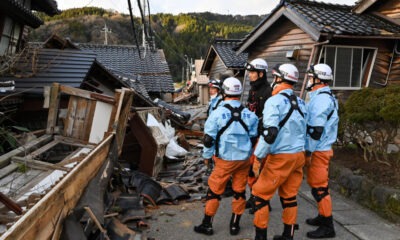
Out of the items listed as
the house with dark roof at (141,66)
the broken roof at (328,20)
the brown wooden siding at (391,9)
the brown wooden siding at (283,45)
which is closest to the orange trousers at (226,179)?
the broken roof at (328,20)

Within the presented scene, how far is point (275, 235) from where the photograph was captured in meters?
4.49

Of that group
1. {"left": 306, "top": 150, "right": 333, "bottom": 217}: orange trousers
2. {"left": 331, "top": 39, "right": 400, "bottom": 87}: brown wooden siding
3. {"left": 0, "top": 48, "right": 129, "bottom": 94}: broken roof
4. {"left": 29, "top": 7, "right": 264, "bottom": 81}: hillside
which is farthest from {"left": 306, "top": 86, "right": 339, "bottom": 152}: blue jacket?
{"left": 29, "top": 7, "right": 264, "bottom": 81}: hillside

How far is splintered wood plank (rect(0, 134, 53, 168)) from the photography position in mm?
4914

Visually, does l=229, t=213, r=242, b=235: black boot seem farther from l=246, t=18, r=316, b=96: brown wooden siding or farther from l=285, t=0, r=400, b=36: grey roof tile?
l=246, t=18, r=316, b=96: brown wooden siding

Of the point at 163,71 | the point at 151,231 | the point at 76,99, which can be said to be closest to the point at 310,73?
the point at 151,231

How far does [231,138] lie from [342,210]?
8.50ft

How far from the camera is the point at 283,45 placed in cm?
1103

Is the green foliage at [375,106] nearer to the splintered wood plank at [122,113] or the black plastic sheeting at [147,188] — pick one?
the black plastic sheeting at [147,188]

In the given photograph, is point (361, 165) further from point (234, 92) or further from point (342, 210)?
point (234, 92)

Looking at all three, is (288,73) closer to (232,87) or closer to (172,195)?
(232,87)

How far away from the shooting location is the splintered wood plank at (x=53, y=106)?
6504 mm

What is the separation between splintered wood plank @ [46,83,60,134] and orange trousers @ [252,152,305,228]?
469 cm

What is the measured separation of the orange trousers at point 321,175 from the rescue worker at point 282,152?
1.73 feet

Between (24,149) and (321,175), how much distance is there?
15.3 feet
